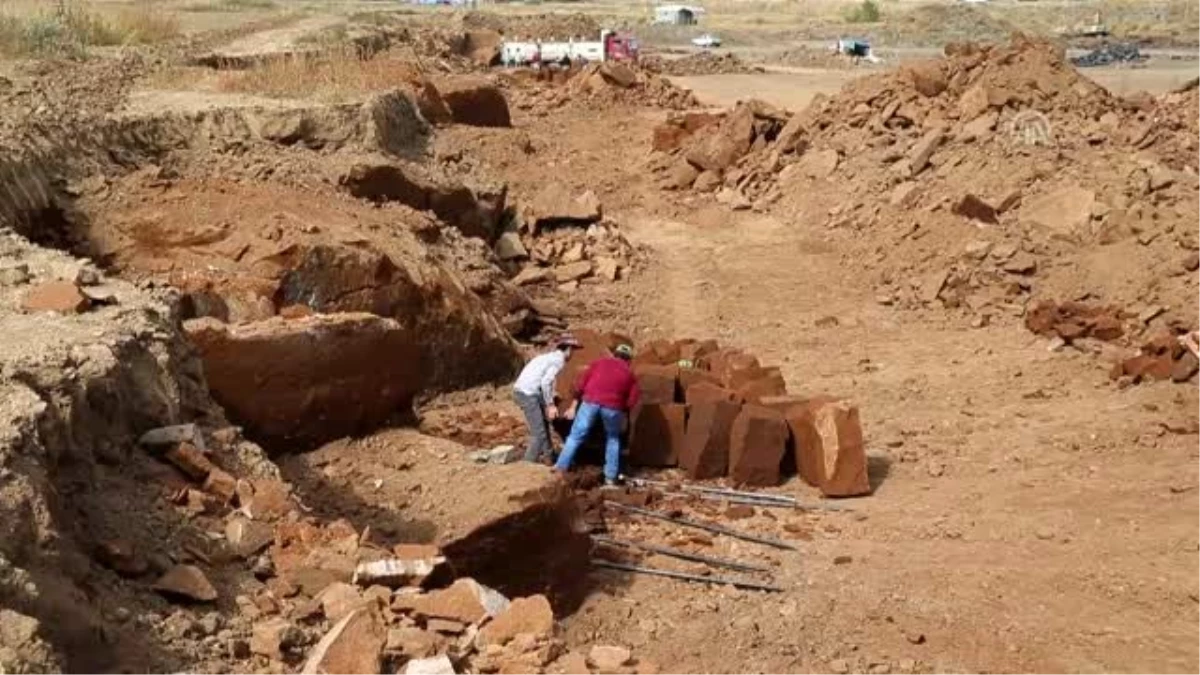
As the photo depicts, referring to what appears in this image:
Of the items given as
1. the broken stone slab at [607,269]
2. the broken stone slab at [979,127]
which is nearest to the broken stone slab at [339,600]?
the broken stone slab at [607,269]

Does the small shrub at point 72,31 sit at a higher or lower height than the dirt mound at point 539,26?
higher

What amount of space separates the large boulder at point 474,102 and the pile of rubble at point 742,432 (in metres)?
10.1

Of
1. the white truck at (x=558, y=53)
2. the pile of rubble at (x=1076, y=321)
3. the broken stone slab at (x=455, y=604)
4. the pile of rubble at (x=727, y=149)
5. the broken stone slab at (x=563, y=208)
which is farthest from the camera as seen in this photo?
the white truck at (x=558, y=53)

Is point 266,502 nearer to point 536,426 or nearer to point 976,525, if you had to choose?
point 536,426

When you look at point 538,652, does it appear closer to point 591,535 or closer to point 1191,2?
point 591,535

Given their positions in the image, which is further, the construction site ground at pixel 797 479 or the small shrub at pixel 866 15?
the small shrub at pixel 866 15

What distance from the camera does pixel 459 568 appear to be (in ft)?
22.2

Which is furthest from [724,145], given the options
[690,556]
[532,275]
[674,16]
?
[674,16]

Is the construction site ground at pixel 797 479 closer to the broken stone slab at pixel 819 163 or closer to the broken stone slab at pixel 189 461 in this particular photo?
the broken stone slab at pixel 189 461

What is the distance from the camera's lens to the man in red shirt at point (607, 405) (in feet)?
29.3

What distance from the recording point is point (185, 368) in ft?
20.8

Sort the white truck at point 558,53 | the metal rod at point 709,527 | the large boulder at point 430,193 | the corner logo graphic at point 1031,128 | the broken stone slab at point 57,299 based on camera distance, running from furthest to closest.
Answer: the white truck at point 558,53 < the corner logo graphic at point 1031,128 < the large boulder at point 430,193 < the metal rod at point 709,527 < the broken stone slab at point 57,299

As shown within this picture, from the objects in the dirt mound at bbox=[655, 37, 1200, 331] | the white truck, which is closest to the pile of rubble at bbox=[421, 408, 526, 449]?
the dirt mound at bbox=[655, 37, 1200, 331]

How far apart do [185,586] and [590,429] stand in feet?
15.3
